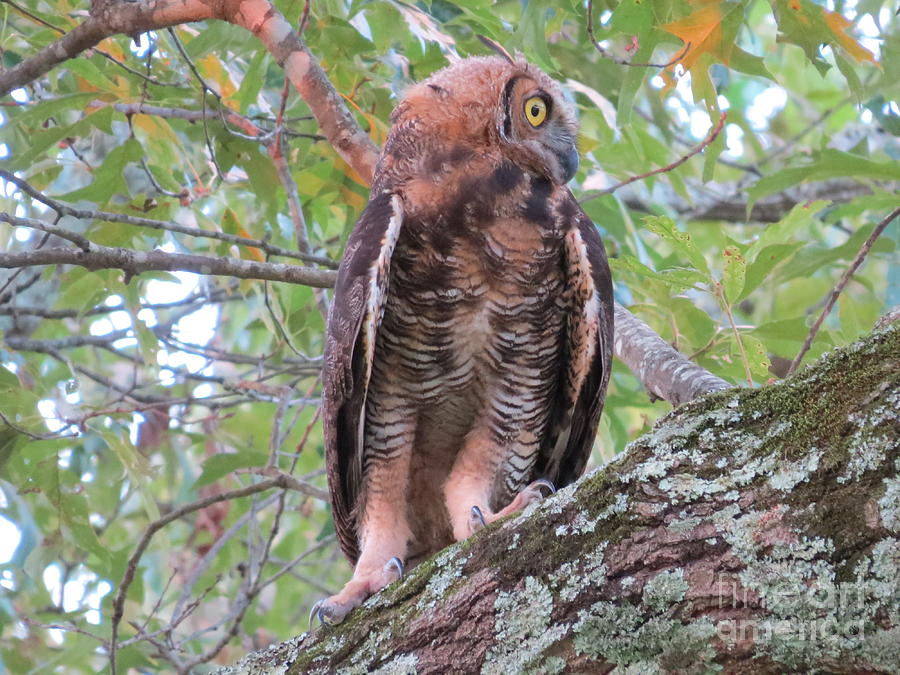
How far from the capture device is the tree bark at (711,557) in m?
1.57

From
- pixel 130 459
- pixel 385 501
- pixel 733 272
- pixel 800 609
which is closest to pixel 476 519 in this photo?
pixel 385 501

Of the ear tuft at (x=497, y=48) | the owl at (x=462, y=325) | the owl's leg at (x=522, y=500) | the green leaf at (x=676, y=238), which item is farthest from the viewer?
the ear tuft at (x=497, y=48)

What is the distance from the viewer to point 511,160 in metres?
3.48

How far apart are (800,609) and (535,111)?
2.43 m

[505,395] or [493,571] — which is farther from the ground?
[505,395]

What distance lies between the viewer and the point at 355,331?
10.4 ft

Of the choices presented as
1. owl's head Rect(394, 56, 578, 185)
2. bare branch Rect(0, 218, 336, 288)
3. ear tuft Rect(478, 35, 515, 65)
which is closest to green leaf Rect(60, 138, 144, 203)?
bare branch Rect(0, 218, 336, 288)

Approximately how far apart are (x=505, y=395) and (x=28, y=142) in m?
2.29

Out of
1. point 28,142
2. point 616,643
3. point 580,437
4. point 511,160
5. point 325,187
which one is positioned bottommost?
point 616,643

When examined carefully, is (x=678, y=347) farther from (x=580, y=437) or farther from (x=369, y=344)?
(x=369, y=344)

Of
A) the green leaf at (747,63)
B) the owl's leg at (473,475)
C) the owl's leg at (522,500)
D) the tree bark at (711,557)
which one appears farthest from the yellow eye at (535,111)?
the tree bark at (711,557)

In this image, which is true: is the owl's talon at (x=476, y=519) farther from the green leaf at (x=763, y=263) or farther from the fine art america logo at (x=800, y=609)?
the fine art america logo at (x=800, y=609)

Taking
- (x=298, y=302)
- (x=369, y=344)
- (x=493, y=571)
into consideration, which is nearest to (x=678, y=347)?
(x=369, y=344)

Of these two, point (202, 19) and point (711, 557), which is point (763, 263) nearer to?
point (711, 557)
